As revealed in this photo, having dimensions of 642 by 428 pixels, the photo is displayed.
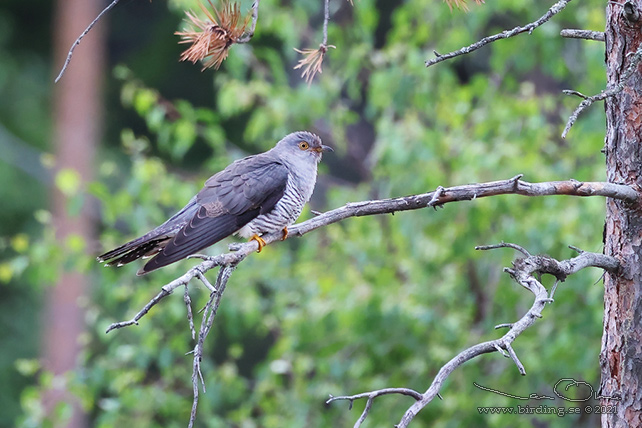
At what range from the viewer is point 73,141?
10.2 meters

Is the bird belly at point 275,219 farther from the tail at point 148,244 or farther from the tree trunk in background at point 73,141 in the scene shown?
the tree trunk in background at point 73,141

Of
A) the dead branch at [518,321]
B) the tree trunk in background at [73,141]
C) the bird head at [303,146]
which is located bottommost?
the dead branch at [518,321]

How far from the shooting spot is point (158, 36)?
11.8 meters

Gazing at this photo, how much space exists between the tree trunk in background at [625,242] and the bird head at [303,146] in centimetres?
220

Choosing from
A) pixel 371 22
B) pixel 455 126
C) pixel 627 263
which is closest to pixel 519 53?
pixel 455 126

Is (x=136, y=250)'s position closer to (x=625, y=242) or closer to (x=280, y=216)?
(x=280, y=216)

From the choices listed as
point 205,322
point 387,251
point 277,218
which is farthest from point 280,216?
point 387,251

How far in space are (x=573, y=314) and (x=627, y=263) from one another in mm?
2614

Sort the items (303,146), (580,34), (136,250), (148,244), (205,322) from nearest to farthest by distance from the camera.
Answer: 1. (205,322)
2. (580,34)
3. (136,250)
4. (148,244)
5. (303,146)

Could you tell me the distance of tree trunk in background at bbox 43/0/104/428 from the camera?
33.3ft

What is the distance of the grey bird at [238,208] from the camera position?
373cm

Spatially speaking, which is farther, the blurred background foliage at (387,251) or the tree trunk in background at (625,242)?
the blurred background foliage at (387,251)

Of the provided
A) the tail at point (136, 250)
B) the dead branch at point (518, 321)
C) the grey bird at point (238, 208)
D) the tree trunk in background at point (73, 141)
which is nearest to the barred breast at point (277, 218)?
the grey bird at point (238, 208)

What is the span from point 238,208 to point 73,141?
683 cm
